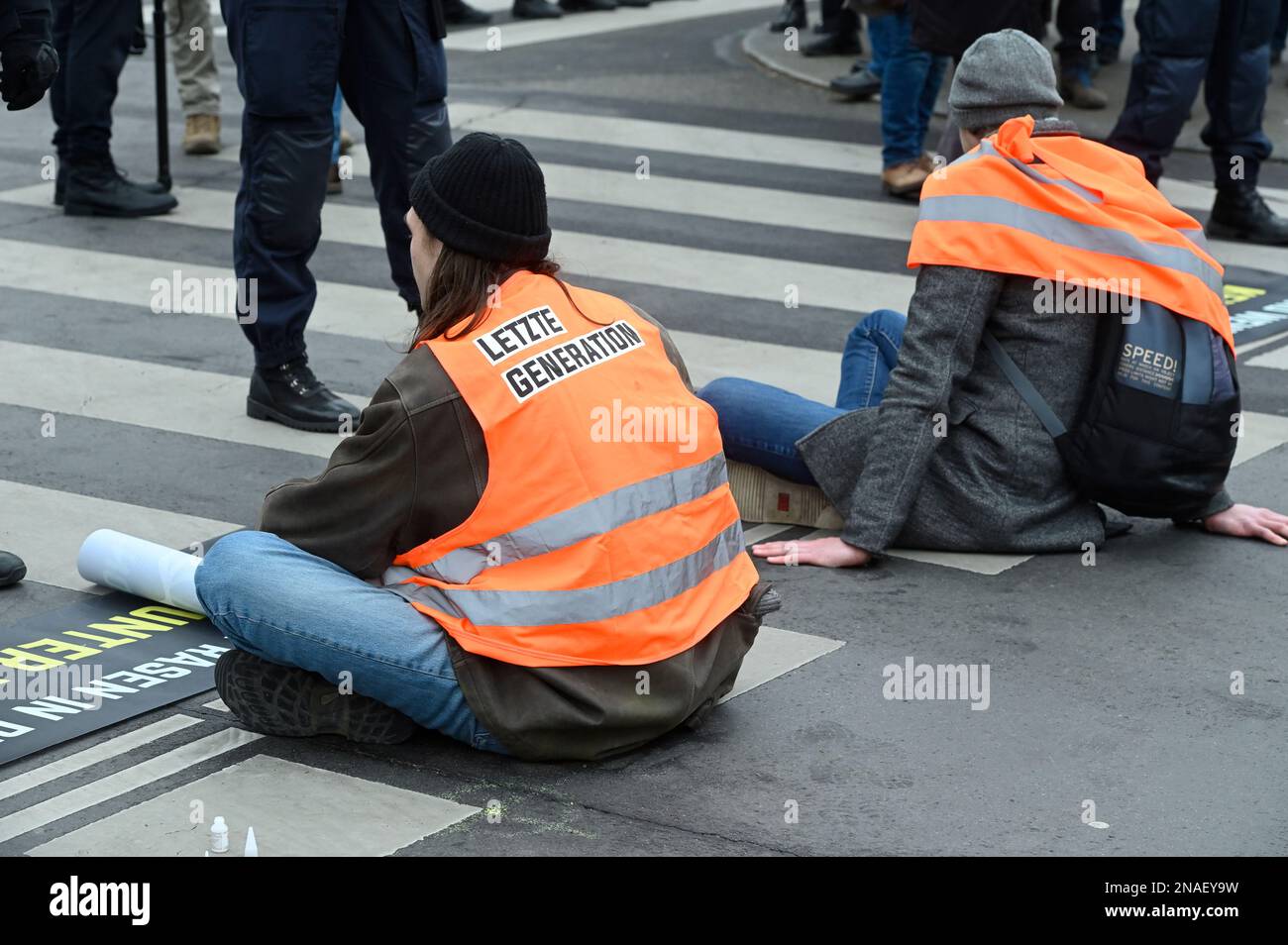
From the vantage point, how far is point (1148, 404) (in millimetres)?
4727

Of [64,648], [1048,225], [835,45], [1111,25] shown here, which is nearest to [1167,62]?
[1048,225]

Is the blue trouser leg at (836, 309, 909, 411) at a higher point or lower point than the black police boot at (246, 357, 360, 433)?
higher

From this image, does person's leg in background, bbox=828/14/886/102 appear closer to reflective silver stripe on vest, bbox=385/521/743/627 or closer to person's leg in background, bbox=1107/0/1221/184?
person's leg in background, bbox=1107/0/1221/184

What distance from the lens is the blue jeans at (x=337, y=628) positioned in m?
3.62

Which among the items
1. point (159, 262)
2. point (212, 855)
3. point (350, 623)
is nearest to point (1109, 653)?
point (350, 623)

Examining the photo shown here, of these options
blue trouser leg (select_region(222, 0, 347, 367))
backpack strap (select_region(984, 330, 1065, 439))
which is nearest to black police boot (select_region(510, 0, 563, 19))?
blue trouser leg (select_region(222, 0, 347, 367))

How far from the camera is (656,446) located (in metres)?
3.64

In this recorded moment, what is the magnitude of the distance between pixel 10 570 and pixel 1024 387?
2.43 metres

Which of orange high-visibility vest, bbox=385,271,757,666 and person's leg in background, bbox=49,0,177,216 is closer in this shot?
orange high-visibility vest, bbox=385,271,757,666

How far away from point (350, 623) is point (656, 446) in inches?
25.4

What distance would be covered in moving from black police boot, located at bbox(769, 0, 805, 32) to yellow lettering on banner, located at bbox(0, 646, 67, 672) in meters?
10.5

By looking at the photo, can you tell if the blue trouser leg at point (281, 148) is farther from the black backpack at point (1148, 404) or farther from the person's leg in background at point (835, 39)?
the person's leg in background at point (835, 39)

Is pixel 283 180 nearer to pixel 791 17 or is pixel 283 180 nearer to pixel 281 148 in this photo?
pixel 281 148

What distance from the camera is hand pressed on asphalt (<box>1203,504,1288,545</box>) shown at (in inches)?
200
